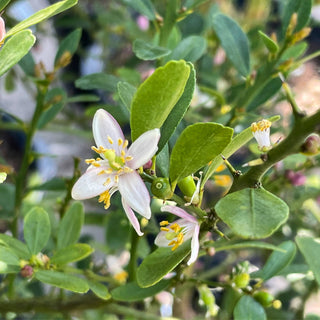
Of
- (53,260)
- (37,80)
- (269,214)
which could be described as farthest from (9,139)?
(269,214)

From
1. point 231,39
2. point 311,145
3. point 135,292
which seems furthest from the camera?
point 231,39

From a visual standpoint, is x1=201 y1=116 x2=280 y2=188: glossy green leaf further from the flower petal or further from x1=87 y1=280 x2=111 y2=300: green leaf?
x1=87 y1=280 x2=111 y2=300: green leaf

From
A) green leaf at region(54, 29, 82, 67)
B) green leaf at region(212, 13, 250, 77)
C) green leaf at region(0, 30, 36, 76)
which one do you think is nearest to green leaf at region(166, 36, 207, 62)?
green leaf at region(212, 13, 250, 77)

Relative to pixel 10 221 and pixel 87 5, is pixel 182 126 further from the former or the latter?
pixel 87 5

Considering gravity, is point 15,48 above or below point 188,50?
above

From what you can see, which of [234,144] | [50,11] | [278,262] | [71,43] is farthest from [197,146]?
[71,43]

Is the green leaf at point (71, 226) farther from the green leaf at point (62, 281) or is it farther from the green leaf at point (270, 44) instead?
the green leaf at point (270, 44)

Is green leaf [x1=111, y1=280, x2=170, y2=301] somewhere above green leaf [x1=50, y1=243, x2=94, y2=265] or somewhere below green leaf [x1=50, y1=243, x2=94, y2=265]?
below

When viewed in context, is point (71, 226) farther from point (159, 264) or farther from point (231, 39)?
point (231, 39)
